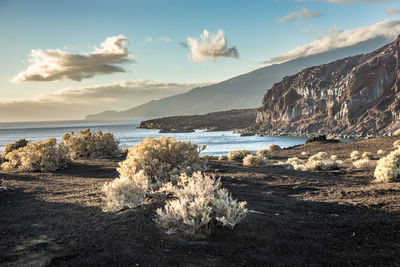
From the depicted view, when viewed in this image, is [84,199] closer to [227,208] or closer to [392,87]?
[227,208]

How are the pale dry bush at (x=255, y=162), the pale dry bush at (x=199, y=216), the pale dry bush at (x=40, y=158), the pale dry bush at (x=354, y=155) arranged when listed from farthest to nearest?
the pale dry bush at (x=354, y=155) → the pale dry bush at (x=255, y=162) → the pale dry bush at (x=40, y=158) → the pale dry bush at (x=199, y=216)

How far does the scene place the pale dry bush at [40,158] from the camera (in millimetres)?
14422

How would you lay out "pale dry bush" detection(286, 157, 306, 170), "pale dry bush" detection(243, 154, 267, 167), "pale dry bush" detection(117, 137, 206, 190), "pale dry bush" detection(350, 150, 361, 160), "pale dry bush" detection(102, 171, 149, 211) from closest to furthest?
"pale dry bush" detection(102, 171, 149, 211) < "pale dry bush" detection(117, 137, 206, 190) < "pale dry bush" detection(286, 157, 306, 170) < "pale dry bush" detection(243, 154, 267, 167) < "pale dry bush" detection(350, 150, 361, 160)

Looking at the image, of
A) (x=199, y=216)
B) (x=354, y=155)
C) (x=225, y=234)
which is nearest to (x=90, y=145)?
(x=199, y=216)

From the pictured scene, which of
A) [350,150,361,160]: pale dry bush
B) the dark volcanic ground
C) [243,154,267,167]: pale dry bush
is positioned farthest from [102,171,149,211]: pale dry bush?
[350,150,361,160]: pale dry bush

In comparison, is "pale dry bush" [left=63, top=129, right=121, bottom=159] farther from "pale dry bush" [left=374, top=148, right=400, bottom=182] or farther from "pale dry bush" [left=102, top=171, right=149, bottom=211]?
"pale dry bush" [left=374, top=148, right=400, bottom=182]

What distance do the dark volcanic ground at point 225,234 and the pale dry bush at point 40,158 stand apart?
6.36m

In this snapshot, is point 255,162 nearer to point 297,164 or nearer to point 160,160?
point 297,164

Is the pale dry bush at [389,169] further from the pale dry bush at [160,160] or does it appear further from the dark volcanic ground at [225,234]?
the pale dry bush at [160,160]

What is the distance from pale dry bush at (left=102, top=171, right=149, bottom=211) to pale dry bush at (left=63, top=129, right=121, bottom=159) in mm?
13968

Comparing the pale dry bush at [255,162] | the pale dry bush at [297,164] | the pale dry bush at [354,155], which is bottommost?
the pale dry bush at [354,155]

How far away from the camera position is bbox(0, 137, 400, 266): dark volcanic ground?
410 cm

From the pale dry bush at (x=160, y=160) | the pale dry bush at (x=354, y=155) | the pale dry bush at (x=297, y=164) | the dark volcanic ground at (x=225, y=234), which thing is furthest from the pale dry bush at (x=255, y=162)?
the dark volcanic ground at (x=225, y=234)

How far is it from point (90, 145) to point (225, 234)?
55.0 ft
